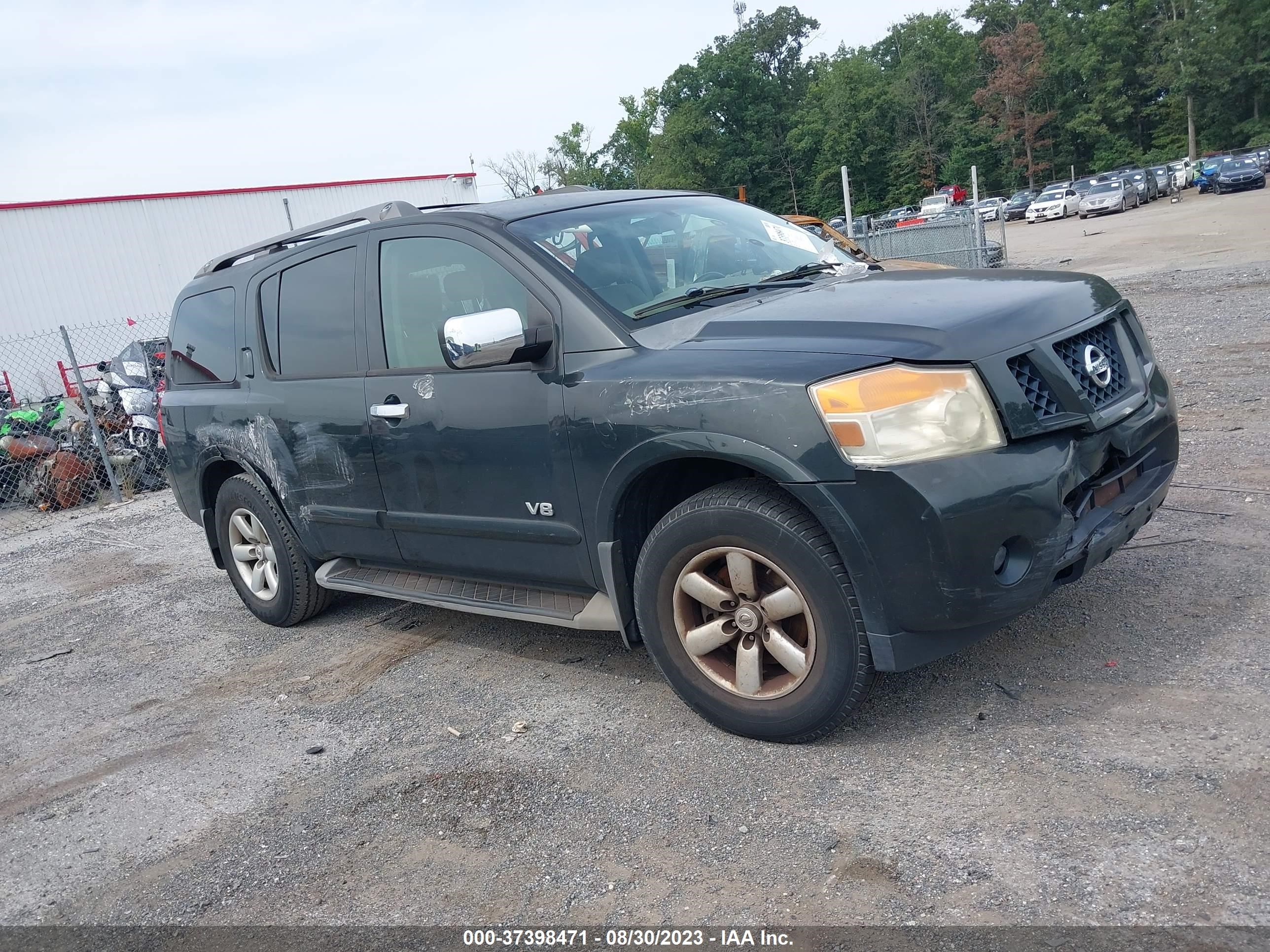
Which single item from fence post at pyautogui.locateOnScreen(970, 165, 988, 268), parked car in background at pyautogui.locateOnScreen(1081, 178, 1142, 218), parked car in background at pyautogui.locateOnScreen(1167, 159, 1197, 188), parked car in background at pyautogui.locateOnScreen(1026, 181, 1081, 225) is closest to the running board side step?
fence post at pyautogui.locateOnScreen(970, 165, 988, 268)

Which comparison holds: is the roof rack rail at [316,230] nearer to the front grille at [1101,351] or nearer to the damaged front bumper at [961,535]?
the damaged front bumper at [961,535]

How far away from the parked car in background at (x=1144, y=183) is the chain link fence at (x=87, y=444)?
44.9m

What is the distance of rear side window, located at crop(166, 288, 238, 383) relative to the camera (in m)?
5.32

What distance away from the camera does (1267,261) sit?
47.6 ft

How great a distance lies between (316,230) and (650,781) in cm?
315

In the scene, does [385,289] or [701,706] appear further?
[385,289]

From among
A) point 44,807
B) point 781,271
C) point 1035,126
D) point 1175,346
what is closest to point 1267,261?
point 1175,346

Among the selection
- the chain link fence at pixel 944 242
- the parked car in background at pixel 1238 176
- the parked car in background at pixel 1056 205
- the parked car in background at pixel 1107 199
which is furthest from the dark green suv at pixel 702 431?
the parked car in background at pixel 1056 205

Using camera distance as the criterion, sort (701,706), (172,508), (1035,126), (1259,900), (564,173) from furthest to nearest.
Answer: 1. (564,173)
2. (1035,126)
3. (172,508)
4. (701,706)
5. (1259,900)

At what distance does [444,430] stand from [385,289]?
75 centimetres

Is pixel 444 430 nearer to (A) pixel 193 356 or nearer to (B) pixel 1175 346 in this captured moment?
(A) pixel 193 356

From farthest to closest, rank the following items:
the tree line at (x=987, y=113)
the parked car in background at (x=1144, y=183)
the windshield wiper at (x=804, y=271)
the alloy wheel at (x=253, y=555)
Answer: the tree line at (x=987, y=113) → the parked car in background at (x=1144, y=183) → the alloy wheel at (x=253, y=555) → the windshield wiper at (x=804, y=271)

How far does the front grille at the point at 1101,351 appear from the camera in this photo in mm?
3178

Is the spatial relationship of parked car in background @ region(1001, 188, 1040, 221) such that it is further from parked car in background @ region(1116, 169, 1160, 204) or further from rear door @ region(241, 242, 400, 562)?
rear door @ region(241, 242, 400, 562)
